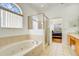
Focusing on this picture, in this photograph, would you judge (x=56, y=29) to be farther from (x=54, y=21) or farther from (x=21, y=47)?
(x=21, y=47)

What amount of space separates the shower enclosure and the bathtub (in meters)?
0.16

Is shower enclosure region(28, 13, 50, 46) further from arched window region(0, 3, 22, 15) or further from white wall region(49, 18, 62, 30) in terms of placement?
arched window region(0, 3, 22, 15)

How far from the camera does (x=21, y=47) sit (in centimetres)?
210

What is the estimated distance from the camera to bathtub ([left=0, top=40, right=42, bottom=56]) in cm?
191

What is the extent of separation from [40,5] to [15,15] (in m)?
0.48

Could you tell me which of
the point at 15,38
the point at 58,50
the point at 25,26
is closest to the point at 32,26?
the point at 25,26

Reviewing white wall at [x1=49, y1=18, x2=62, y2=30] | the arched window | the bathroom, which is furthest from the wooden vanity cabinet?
the arched window

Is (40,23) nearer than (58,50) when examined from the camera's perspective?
No

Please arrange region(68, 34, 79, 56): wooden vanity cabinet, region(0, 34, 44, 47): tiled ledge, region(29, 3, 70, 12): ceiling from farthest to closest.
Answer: region(68, 34, 79, 56): wooden vanity cabinet
region(0, 34, 44, 47): tiled ledge
region(29, 3, 70, 12): ceiling

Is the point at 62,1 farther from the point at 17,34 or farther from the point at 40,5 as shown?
the point at 17,34

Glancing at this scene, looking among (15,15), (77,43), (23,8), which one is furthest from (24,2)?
(77,43)

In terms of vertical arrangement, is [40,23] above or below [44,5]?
below

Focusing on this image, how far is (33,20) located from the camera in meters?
2.08

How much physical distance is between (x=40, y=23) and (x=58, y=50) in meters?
0.56
